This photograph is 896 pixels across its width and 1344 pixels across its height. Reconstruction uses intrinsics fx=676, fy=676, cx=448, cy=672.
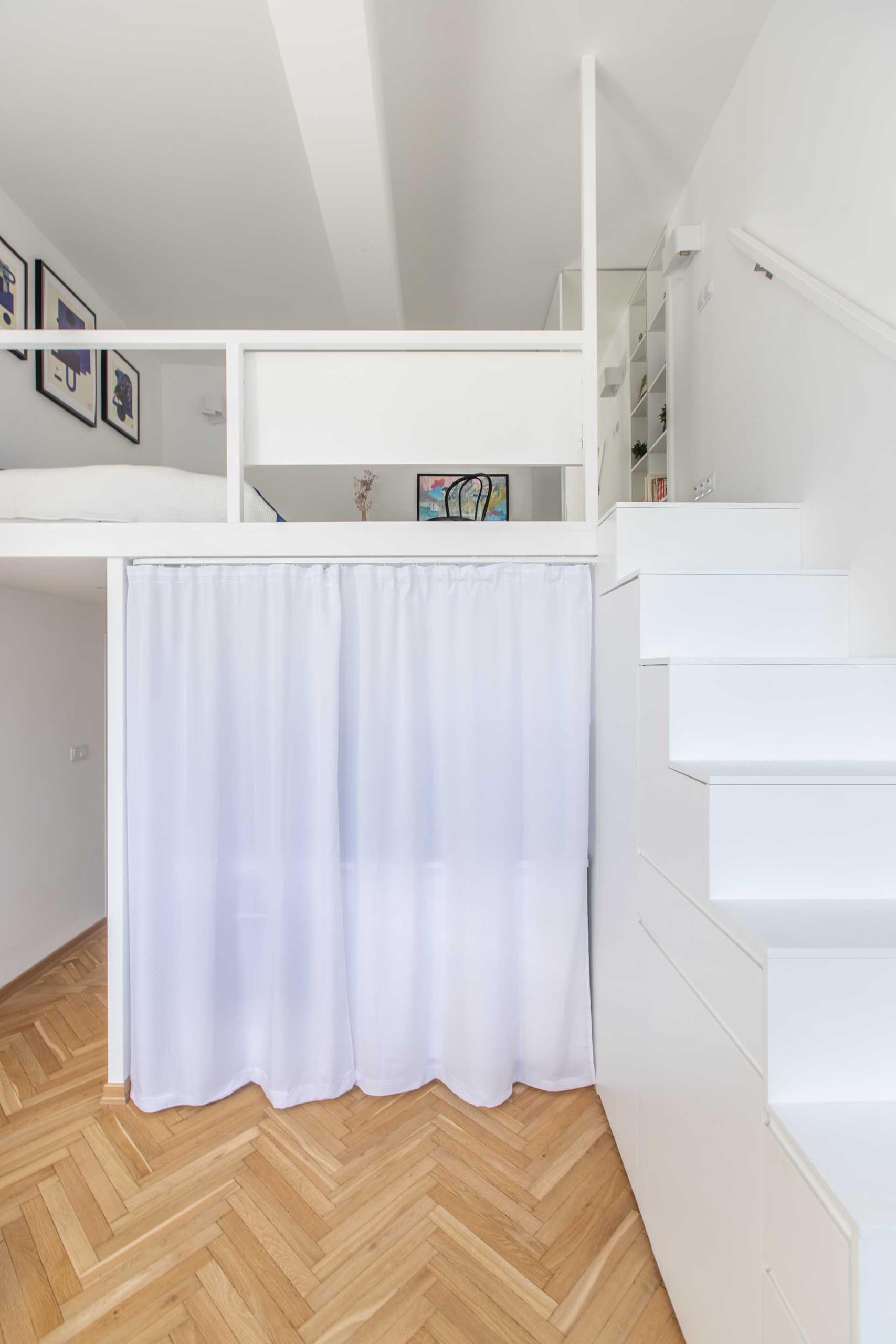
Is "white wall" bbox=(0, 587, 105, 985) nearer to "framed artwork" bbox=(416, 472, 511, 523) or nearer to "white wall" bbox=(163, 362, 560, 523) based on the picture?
"white wall" bbox=(163, 362, 560, 523)

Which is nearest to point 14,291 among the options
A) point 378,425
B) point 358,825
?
point 378,425

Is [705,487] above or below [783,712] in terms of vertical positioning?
above

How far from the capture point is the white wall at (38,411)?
255cm

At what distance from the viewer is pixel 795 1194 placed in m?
0.78

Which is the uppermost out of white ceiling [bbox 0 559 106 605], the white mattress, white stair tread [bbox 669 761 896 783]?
the white mattress

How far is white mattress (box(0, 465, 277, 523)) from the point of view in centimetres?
191

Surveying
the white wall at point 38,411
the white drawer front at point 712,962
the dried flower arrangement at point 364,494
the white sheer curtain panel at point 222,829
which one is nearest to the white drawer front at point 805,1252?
the white drawer front at point 712,962

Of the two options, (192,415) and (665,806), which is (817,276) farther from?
(192,415)

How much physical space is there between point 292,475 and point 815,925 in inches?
159

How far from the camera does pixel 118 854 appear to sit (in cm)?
195

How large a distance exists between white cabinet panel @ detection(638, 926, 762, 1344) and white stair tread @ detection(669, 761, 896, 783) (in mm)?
367

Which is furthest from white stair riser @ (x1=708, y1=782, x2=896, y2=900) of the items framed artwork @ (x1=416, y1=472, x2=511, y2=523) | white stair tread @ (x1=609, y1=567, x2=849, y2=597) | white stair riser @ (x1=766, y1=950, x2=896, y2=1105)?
framed artwork @ (x1=416, y1=472, x2=511, y2=523)

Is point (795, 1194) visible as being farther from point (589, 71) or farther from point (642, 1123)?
→ point (589, 71)

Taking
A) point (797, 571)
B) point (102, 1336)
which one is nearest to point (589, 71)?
point (797, 571)
